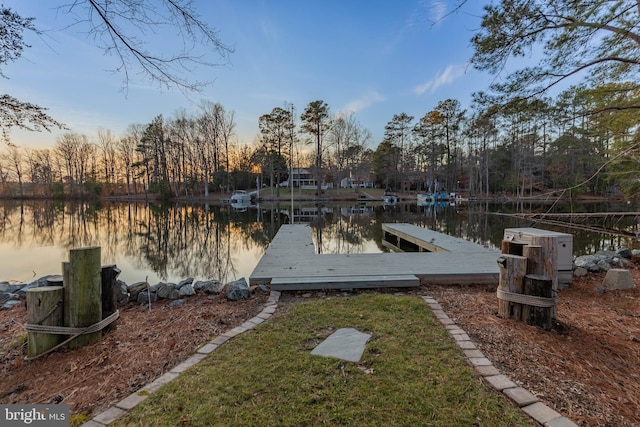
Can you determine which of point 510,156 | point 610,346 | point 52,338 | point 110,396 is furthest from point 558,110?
point 510,156

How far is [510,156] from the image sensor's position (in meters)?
33.8

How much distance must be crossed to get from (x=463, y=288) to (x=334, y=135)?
29815mm

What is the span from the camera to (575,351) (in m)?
2.34

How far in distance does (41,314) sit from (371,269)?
3.66 metres

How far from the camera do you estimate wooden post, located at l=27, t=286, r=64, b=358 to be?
2363 mm

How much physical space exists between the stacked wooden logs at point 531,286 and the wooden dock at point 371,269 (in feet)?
4.18

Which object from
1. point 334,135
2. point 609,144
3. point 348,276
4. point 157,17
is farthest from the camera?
point 334,135

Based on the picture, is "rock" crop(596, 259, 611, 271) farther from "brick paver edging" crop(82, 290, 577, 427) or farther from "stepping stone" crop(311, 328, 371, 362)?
→ "stepping stone" crop(311, 328, 371, 362)

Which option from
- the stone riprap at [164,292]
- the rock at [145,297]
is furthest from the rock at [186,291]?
the rock at [145,297]

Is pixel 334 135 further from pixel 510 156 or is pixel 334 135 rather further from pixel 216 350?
pixel 216 350

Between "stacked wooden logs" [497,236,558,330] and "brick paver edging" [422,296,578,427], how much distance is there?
609 millimetres

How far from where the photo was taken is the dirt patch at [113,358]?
1.92 metres

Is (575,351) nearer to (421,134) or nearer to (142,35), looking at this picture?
(142,35)

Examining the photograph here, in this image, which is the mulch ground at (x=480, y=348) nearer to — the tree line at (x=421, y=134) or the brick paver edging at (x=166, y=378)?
the brick paver edging at (x=166, y=378)
